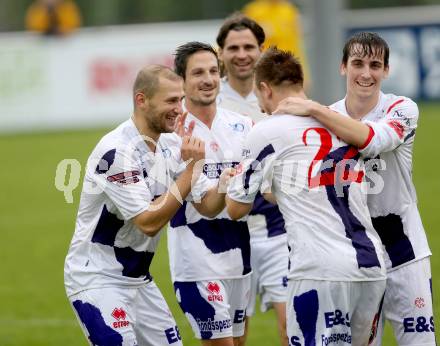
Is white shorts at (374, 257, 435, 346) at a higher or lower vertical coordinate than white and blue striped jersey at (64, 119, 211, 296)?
lower

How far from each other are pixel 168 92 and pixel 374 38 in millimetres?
1344

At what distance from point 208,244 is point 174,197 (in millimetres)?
1203

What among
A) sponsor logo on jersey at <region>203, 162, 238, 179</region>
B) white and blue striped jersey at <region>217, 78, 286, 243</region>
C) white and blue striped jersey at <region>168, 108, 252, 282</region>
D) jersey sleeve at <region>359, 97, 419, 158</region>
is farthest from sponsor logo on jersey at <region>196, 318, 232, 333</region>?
jersey sleeve at <region>359, 97, 419, 158</region>

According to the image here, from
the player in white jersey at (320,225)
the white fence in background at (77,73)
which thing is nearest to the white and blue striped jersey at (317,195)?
the player in white jersey at (320,225)

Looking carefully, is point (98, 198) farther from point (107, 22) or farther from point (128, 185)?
point (107, 22)

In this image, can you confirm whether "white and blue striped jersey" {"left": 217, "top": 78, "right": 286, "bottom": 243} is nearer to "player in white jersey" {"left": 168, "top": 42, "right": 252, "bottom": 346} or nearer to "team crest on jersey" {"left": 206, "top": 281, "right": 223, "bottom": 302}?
"player in white jersey" {"left": 168, "top": 42, "right": 252, "bottom": 346}

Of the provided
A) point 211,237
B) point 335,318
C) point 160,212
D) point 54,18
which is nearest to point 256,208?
point 211,237

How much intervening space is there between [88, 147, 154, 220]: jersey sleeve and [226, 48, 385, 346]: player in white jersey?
67 cm

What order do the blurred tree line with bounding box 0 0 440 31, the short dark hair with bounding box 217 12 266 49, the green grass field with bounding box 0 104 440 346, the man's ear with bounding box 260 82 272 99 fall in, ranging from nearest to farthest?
1. the man's ear with bounding box 260 82 272 99
2. the short dark hair with bounding box 217 12 266 49
3. the green grass field with bounding box 0 104 440 346
4. the blurred tree line with bounding box 0 0 440 31

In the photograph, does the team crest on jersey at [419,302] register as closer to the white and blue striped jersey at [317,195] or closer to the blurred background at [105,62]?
the white and blue striped jersey at [317,195]

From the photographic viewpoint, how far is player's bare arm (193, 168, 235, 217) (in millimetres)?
7137

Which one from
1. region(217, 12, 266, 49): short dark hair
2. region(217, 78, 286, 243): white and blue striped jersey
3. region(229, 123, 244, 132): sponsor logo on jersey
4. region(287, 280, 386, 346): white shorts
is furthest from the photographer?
region(217, 12, 266, 49): short dark hair

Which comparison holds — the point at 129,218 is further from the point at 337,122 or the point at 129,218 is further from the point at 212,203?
the point at 337,122

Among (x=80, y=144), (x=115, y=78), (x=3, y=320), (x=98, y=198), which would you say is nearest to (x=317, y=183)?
(x=98, y=198)
